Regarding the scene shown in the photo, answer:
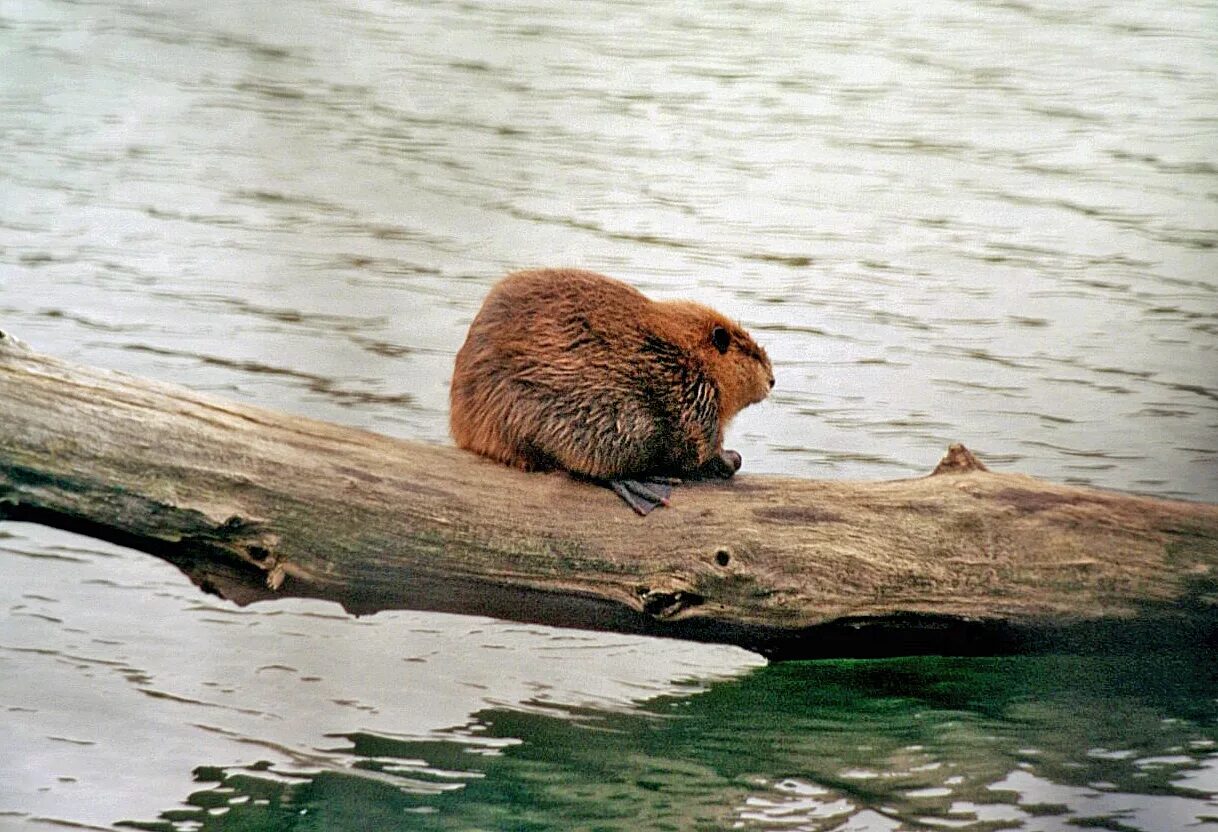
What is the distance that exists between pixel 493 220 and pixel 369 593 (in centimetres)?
67

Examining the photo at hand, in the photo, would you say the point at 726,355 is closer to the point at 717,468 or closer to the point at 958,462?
the point at 717,468

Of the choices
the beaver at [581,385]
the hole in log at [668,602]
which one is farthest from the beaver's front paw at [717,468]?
the hole in log at [668,602]

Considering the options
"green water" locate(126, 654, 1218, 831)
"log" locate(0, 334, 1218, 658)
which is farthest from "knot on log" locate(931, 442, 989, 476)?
"green water" locate(126, 654, 1218, 831)

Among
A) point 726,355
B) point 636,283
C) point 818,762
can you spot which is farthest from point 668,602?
point 636,283

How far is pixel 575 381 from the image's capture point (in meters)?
1.54

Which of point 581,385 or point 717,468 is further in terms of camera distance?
point 717,468

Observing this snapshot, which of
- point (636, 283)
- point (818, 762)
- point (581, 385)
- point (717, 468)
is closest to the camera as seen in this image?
point (818, 762)

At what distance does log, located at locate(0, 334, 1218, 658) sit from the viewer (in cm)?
134

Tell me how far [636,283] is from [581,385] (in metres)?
0.58

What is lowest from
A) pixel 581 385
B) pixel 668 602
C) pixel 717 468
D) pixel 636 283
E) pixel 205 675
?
pixel 205 675

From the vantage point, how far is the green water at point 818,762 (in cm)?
121

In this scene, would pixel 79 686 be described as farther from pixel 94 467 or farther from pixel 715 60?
pixel 715 60

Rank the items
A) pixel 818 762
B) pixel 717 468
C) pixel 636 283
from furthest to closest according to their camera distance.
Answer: pixel 636 283 → pixel 717 468 → pixel 818 762

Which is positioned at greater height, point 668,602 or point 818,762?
point 668,602
